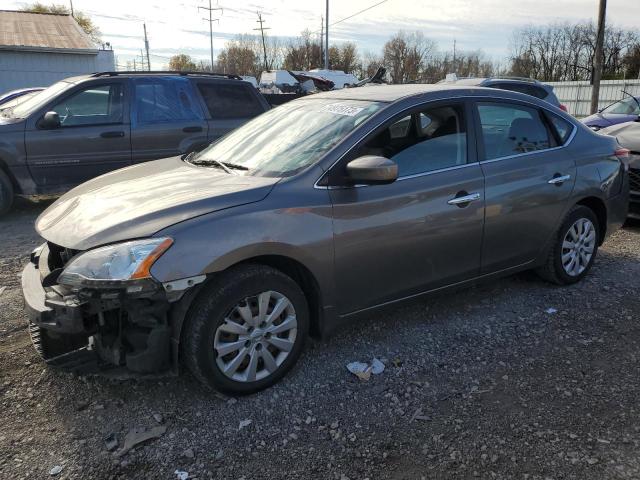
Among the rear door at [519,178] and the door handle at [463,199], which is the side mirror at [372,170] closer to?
Answer: the door handle at [463,199]

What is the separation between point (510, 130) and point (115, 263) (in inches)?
119

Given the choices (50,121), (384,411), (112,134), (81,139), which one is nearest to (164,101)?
(112,134)

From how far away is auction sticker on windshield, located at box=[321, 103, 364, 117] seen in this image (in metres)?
3.59

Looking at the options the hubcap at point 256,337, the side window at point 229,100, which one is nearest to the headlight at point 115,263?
the hubcap at point 256,337

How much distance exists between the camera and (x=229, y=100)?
7992mm

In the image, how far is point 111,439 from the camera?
2756 mm

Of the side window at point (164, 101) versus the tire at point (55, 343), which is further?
the side window at point (164, 101)

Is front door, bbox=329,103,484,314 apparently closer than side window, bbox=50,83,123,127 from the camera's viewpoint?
Yes

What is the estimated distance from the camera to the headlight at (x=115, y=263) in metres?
2.65

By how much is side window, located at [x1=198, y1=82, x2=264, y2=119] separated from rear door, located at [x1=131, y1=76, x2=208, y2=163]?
189 mm

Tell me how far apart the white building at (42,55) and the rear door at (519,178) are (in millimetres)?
25459

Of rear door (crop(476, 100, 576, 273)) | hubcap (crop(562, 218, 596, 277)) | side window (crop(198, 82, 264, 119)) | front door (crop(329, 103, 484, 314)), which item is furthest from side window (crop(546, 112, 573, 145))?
side window (crop(198, 82, 264, 119))

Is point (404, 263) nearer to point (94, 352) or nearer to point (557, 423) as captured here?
point (557, 423)

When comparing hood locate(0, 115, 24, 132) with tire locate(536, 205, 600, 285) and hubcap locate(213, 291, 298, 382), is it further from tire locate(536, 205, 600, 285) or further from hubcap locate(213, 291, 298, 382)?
tire locate(536, 205, 600, 285)
